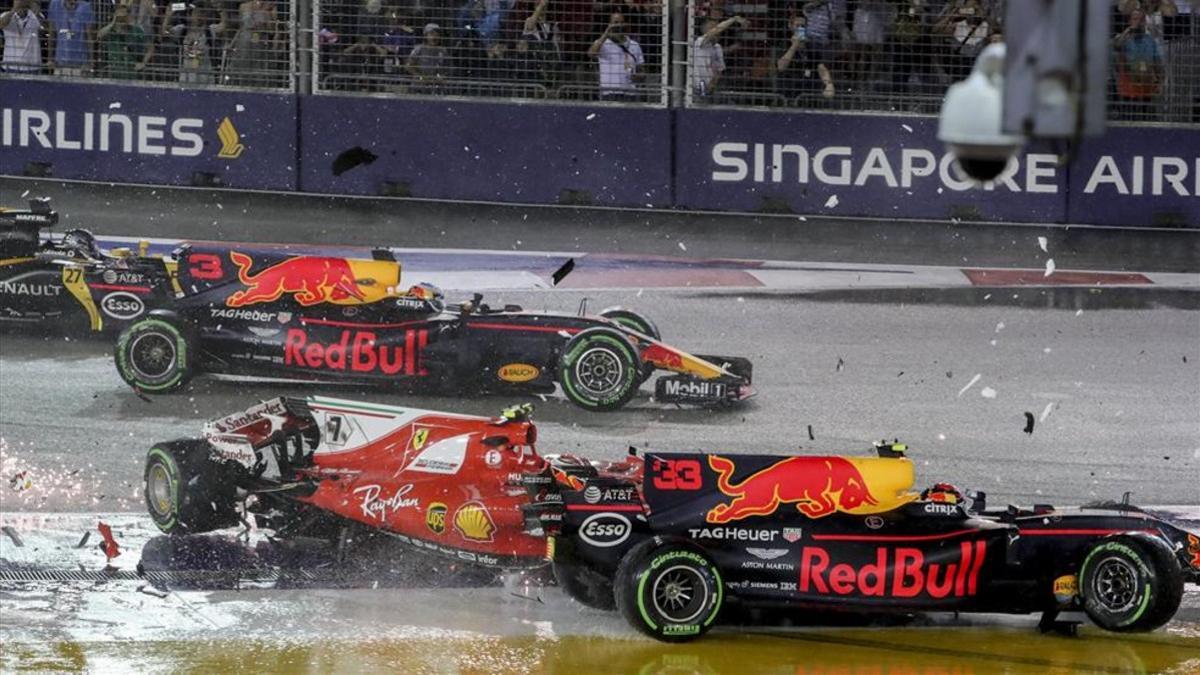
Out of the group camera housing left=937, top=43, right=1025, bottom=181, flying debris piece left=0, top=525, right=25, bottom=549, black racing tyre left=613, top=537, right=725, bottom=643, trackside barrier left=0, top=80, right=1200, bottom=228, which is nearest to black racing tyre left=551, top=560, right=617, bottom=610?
black racing tyre left=613, top=537, right=725, bottom=643

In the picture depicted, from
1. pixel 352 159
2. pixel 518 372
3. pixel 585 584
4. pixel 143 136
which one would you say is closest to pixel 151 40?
pixel 143 136

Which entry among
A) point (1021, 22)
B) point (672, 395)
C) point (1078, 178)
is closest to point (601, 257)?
point (672, 395)

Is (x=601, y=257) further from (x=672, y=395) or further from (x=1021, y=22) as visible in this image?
(x=1021, y=22)

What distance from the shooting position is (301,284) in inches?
458

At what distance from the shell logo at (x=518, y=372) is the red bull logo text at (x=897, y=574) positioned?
238cm

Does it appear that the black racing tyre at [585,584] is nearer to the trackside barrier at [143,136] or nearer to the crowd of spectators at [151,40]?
the trackside barrier at [143,136]

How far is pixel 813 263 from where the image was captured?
11664mm

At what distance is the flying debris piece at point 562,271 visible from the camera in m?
11.6

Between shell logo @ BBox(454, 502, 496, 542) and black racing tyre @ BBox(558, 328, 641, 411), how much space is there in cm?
115

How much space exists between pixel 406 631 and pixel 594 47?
3833 mm

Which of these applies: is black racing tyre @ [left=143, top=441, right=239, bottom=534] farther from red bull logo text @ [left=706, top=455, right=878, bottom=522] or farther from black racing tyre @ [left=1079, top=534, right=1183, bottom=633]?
black racing tyre @ [left=1079, top=534, right=1183, bottom=633]

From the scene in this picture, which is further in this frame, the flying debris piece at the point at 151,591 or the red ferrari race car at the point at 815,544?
the flying debris piece at the point at 151,591

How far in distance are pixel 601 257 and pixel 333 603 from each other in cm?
281

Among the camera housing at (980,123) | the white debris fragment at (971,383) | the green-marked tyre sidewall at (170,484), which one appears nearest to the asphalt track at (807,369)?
the white debris fragment at (971,383)
